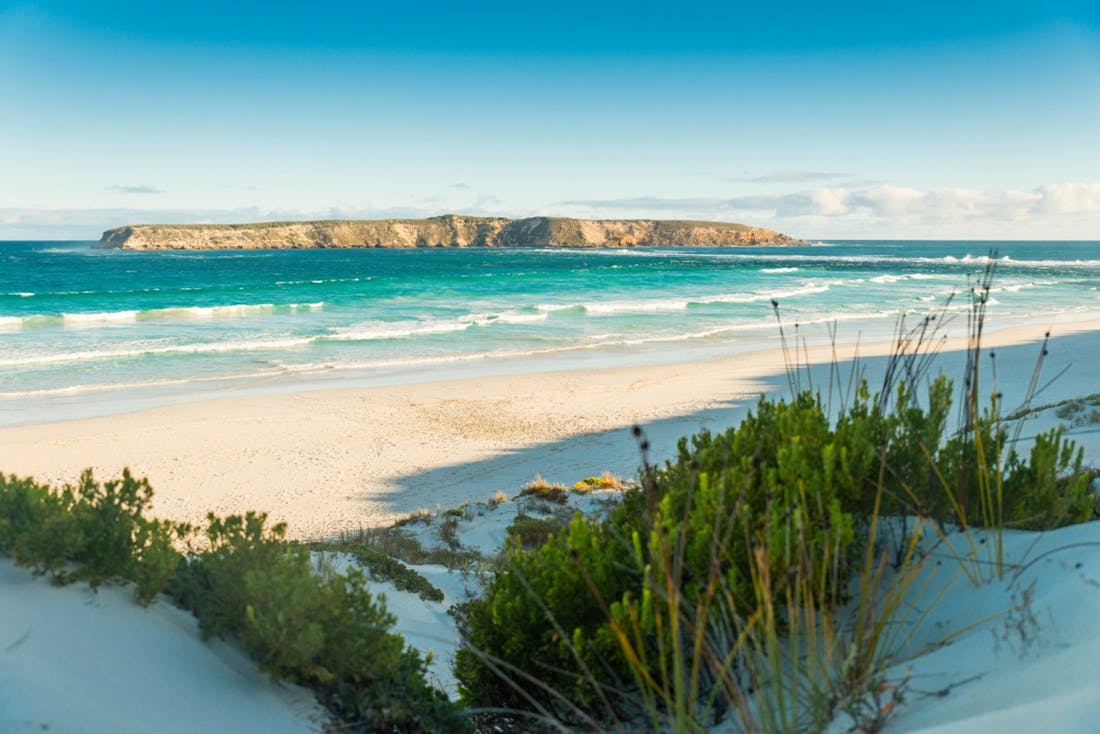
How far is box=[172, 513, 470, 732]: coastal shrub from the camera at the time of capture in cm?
291

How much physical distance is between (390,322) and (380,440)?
Answer: 21.1m

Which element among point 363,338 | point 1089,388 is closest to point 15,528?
point 1089,388

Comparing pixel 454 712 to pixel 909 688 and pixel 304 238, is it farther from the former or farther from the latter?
pixel 304 238

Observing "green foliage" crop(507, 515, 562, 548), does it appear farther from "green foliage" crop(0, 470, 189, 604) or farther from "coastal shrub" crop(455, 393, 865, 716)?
"green foliage" crop(0, 470, 189, 604)

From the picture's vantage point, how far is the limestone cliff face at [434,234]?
13975 cm

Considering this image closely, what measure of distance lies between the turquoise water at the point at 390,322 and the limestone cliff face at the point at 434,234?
7863 cm

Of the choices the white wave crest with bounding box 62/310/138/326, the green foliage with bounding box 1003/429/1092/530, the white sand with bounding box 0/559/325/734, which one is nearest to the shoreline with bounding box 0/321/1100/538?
the white sand with bounding box 0/559/325/734

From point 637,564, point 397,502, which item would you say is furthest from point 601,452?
point 637,564

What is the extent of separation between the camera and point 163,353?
25359 mm

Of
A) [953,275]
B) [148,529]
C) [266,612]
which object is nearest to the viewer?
[266,612]

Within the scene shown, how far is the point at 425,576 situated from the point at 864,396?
421 cm

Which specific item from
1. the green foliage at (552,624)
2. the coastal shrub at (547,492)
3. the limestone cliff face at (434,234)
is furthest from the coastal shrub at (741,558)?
the limestone cliff face at (434,234)

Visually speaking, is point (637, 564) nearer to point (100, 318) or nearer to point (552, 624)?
point (552, 624)

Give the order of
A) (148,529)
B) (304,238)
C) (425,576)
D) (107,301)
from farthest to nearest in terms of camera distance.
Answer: (304,238) → (107,301) → (425,576) → (148,529)
